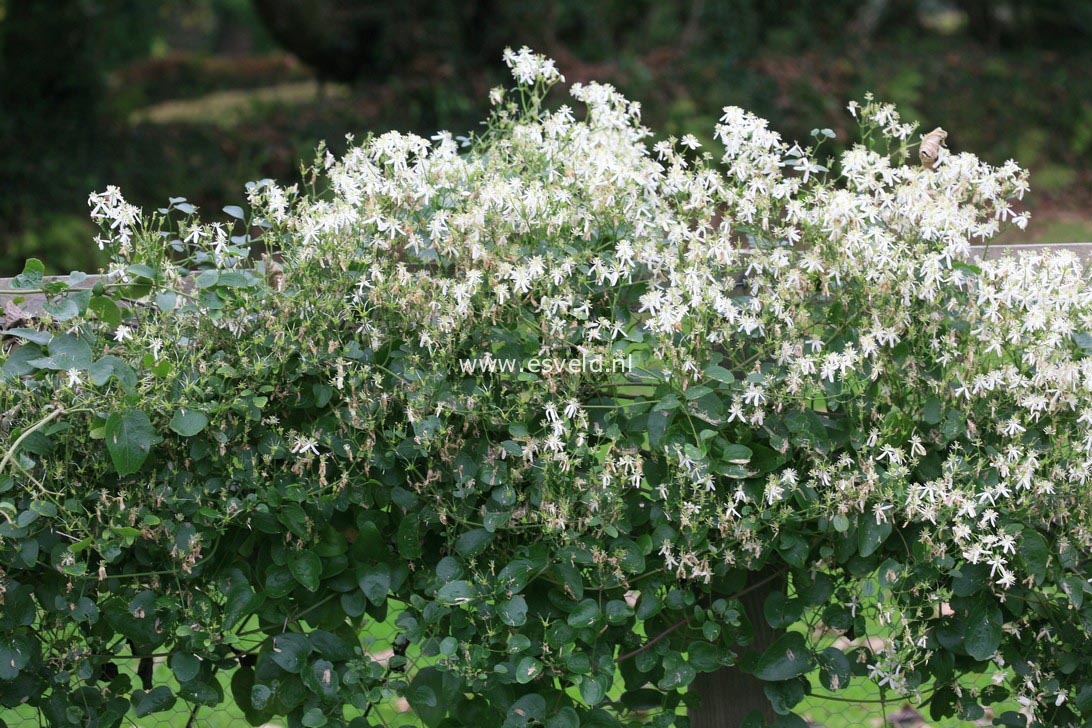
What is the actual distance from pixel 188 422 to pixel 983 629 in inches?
58.0

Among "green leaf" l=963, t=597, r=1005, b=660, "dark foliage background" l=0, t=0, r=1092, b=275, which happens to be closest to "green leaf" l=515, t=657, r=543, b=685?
"green leaf" l=963, t=597, r=1005, b=660

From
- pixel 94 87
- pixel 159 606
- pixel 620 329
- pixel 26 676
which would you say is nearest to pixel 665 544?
pixel 620 329

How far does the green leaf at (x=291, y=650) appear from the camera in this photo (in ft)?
6.71

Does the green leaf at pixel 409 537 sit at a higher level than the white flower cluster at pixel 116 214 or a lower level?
lower

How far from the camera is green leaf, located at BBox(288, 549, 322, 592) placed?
201cm

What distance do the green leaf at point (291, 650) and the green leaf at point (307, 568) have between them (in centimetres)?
11

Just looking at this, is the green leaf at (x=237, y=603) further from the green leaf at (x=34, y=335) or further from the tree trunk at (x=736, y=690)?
the tree trunk at (x=736, y=690)

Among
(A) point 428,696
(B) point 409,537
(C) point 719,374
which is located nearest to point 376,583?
(B) point 409,537

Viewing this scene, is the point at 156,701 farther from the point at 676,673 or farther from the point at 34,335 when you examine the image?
the point at 676,673

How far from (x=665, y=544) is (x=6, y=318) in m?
1.39

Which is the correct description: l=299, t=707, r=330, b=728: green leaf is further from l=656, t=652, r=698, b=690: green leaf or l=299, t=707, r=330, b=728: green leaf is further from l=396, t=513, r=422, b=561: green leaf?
l=656, t=652, r=698, b=690: green leaf

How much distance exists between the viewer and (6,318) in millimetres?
2242

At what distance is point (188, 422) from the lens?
74.2 inches

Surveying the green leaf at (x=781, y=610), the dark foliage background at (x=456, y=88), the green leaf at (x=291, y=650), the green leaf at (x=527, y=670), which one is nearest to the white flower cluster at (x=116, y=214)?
the green leaf at (x=291, y=650)
